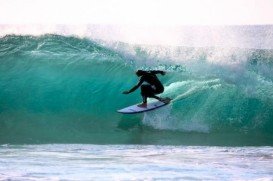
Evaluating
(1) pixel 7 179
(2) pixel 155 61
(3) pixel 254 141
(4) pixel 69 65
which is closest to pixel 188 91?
(2) pixel 155 61

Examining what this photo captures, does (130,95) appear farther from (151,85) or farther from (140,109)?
(151,85)

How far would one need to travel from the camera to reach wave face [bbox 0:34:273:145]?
8.93 metres

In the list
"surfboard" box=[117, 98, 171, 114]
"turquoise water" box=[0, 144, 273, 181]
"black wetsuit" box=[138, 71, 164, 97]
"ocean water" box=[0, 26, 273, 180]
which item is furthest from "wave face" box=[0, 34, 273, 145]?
"black wetsuit" box=[138, 71, 164, 97]

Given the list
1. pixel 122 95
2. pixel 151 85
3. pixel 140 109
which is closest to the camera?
pixel 151 85

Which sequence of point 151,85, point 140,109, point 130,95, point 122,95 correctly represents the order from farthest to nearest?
point 122,95 → point 130,95 → point 140,109 → point 151,85

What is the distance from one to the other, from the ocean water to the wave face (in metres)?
0.02

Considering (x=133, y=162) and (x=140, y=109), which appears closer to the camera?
(x=133, y=162)

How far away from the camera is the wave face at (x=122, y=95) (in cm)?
893

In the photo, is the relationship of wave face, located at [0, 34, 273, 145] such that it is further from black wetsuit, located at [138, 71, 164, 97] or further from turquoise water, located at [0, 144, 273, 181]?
black wetsuit, located at [138, 71, 164, 97]

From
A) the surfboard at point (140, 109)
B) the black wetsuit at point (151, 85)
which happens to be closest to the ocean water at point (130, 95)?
the surfboard at point (140, 109)

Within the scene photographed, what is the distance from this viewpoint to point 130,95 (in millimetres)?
9961

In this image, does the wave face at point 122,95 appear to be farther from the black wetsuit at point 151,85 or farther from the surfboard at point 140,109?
the black wetsuit at point 151,85

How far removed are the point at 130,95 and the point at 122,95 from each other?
280mm

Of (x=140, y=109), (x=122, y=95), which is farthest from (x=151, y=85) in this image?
(x=122, y=95)
